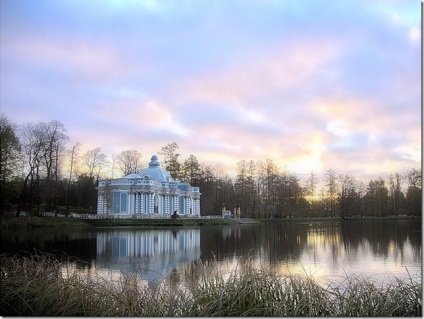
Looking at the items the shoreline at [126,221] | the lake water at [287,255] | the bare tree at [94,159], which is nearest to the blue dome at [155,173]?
the shoreline at [126,221]

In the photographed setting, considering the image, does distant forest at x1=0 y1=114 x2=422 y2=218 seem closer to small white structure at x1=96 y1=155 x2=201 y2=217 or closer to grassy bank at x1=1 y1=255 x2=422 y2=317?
small white structure at x1=96 y1=155 x2=201 y2=217

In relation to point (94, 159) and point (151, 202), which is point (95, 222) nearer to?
point (94, 159)

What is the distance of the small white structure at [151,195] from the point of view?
63.6ft

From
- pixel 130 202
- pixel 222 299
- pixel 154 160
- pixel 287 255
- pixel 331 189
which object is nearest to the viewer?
pixel 222 299

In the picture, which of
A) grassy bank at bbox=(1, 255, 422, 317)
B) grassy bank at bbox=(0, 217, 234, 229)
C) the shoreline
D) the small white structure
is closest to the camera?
grassy bank at bbox=(1, 255, 422, 317)

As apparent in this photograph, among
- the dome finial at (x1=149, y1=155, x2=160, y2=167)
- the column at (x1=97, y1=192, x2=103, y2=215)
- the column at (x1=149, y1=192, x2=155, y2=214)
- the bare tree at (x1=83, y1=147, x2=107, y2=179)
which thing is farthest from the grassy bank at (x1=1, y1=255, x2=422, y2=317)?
the column at (x1=149, y1=192, x2=155, y2=214)

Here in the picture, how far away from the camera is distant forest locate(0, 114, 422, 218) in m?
5.89

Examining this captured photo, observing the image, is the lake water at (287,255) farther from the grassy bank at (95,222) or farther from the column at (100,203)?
the column at (100,203)

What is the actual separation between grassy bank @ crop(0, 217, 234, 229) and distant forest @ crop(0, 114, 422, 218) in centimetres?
18

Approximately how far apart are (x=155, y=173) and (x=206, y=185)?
272 inches

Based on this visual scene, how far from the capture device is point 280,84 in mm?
5805

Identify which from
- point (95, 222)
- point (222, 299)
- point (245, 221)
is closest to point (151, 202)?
point (95, 222)

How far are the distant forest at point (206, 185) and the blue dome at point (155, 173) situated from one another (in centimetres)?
319

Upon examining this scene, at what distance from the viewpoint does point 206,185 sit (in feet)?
53.3
